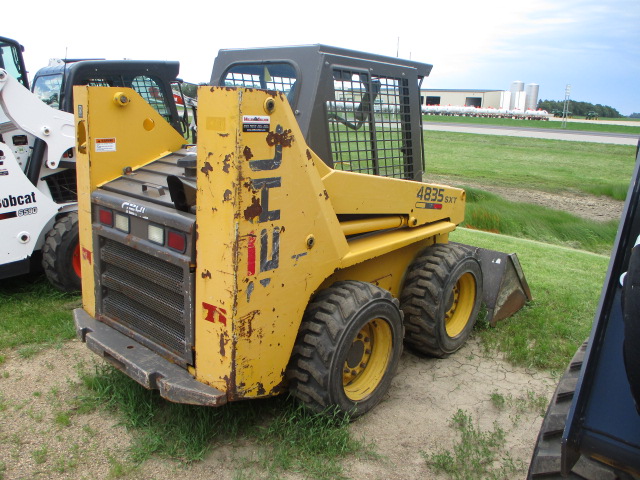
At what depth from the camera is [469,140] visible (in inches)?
1243

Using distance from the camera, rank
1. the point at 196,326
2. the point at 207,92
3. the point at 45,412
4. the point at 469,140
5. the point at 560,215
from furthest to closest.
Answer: the point at 469,140, the point at 560,215, the point at 45,412, the point at 196,326, the point at 207,92

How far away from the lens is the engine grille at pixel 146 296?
124 inches

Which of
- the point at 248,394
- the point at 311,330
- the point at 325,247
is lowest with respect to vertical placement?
the point at 248,394

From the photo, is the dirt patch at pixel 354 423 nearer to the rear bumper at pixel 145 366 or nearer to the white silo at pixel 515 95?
the rear bumper at pixel 145 366

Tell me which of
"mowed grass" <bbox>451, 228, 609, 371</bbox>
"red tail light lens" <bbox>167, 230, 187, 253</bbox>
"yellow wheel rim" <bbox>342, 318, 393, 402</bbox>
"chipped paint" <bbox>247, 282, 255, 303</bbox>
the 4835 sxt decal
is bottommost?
"mowed grass" <bbox>451, 228, 609, 371</bbox>

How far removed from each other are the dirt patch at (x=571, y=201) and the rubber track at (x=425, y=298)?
9.01 metres

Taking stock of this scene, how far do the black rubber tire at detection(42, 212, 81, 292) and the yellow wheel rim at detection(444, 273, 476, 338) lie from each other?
3.60m

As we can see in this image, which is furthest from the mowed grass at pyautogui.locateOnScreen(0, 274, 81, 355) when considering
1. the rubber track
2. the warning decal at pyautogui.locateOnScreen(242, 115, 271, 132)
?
the warning decal at pyautogui.locateOnScreen(242, 115, 271, 132)

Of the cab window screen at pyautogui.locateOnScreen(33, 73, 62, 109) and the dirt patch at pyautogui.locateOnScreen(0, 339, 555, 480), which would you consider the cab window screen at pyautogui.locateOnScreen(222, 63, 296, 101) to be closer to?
the dirt patch at pyautogui.locateOnScreen(0, 339, 555, 480)

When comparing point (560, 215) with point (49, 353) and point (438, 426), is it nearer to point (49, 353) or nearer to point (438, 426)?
point (438, 426)

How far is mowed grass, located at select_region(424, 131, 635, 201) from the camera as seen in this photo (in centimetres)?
1702

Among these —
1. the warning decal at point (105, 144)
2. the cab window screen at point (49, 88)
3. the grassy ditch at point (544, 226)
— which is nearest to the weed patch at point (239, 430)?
the warning decal at point (105, 144)

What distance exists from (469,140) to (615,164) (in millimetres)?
9641

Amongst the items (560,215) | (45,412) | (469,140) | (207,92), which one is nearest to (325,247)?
(207,92)
